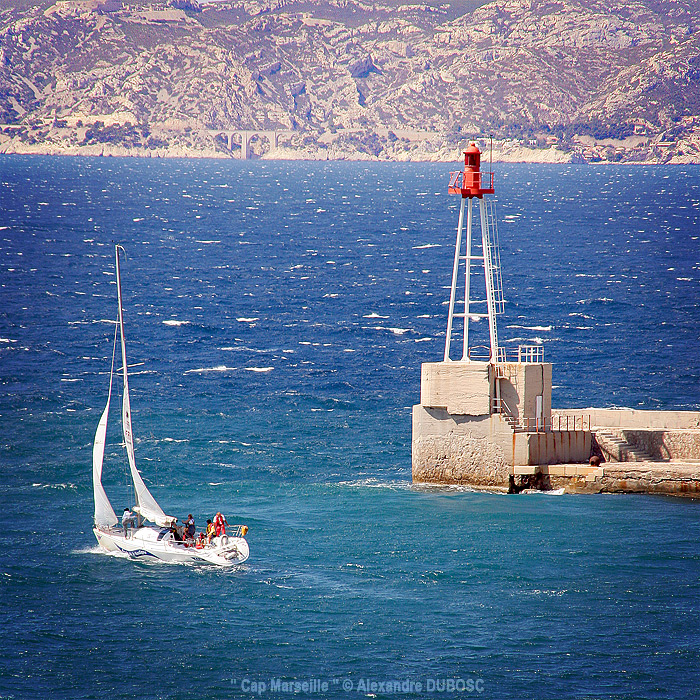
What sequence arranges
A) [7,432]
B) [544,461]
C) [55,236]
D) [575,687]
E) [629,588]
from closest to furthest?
[575,687], [629,588], [544,461], [7,432], [55,236]

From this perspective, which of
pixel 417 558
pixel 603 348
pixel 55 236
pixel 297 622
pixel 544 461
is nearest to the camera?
pixel 297 622

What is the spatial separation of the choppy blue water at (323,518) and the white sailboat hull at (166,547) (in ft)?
2.09

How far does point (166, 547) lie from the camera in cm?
3997

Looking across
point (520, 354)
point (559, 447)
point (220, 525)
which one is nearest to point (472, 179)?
point (520, 354)

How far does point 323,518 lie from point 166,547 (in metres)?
6.16

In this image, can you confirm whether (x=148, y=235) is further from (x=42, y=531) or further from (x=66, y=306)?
(x=42, y=531)

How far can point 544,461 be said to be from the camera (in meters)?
45.2

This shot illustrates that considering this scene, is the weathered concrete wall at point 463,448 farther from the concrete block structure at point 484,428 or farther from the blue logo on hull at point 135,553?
the blue logo on hull at point 135,553

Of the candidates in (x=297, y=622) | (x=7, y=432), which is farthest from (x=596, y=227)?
(x=297, y=622)

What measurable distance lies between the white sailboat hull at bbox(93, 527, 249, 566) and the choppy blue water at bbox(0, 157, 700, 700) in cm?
64

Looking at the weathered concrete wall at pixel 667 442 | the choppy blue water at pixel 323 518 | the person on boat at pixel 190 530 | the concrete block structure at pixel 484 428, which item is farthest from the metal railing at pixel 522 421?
the person on boat at pixel 190 530

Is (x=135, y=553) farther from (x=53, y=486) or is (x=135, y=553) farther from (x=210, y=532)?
(x=53, y=486)

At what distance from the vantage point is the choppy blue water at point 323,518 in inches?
1243

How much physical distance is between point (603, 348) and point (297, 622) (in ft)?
147
